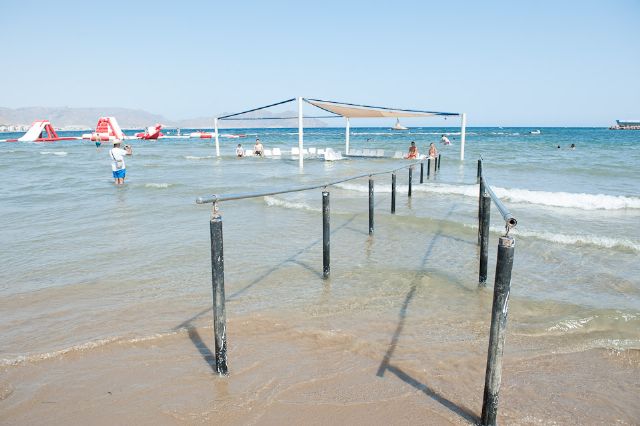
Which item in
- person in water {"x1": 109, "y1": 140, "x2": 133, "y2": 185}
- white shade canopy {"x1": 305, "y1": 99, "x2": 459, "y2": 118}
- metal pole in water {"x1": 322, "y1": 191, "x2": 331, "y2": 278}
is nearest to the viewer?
metal pole in water {"x1": 322, "y1": 191, "x2": 331, "y2": 278}

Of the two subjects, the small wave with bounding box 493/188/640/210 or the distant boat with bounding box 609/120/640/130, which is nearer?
the small wave with bounding box 493/188/640/210

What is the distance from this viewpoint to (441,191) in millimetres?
14711

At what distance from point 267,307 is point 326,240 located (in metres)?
1.24

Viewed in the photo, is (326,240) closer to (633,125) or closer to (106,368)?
(106,368)

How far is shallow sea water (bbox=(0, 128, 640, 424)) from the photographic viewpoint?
10.9 ft

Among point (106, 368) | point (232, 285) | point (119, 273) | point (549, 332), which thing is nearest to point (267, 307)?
point (232, 285)

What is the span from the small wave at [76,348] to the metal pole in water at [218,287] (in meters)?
0.99

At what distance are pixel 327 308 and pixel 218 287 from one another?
6.22ft

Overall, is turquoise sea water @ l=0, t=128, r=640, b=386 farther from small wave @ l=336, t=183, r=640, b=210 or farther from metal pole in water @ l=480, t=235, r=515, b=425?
metal pole in water @ l=480, t=235, r=515, b=425

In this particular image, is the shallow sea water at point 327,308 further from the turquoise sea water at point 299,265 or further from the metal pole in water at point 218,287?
the metal pole in water at point 218,287

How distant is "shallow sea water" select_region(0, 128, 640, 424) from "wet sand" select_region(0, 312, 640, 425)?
0.02 metres

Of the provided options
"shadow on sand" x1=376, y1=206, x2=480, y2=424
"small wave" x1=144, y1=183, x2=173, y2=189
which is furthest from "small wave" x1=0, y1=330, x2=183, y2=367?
"small wave" x1=144, y1=183, x2=173, y2=189

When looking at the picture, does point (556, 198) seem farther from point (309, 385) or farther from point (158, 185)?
point (158, 185)

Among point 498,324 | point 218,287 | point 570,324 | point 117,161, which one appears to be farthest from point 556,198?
point 117,161
